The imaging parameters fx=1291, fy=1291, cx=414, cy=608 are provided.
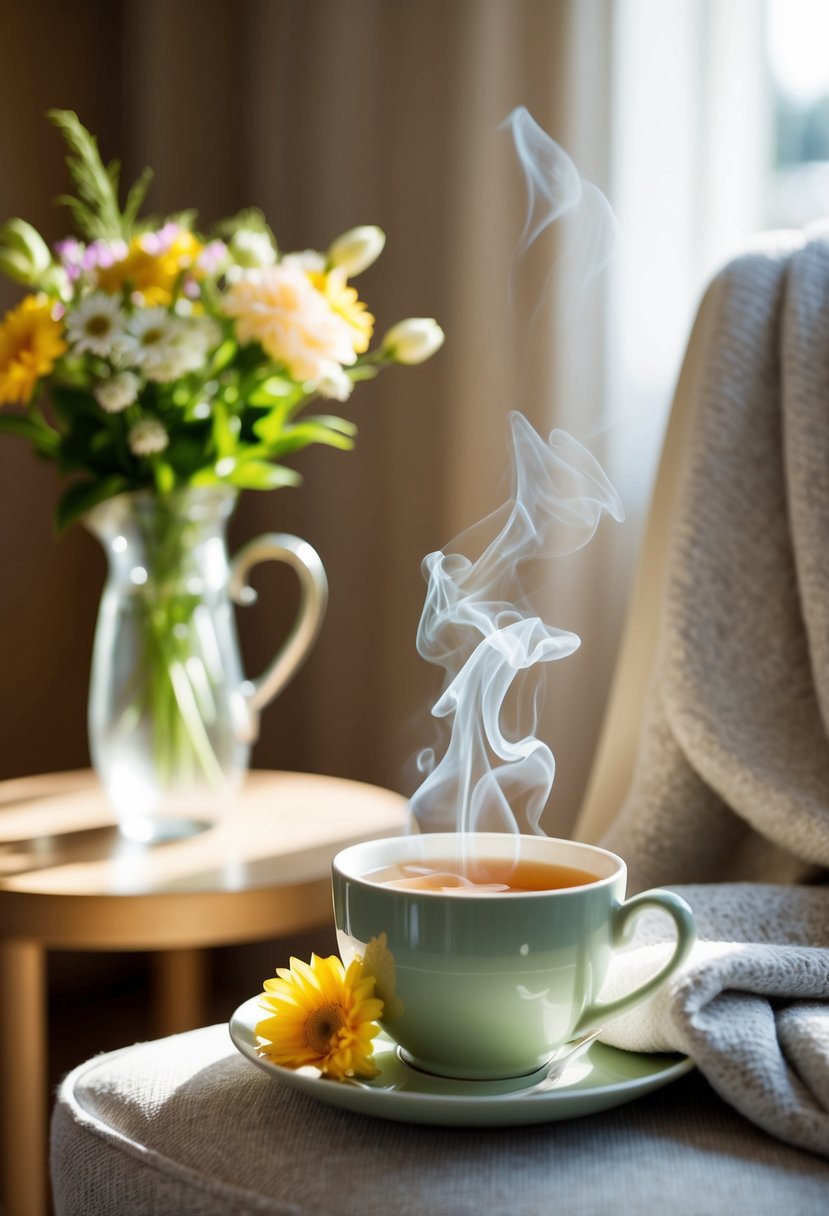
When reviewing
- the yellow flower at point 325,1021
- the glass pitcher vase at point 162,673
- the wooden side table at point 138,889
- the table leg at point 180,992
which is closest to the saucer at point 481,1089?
the yellow flower at point 325,1021

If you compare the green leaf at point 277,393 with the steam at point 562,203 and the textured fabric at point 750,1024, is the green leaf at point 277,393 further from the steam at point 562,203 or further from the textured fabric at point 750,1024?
the textured fabric at point 750,1024

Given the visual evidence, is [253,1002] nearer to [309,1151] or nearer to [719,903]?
[309,1151]

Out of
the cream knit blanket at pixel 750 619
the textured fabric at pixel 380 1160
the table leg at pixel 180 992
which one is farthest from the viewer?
the table leg at pixel 180 992

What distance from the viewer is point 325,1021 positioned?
488 millimetres

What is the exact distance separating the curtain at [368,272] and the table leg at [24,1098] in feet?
1.82

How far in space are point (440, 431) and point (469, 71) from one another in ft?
1.26

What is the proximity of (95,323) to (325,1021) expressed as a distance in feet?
2.18

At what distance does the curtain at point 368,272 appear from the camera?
1.31 meters

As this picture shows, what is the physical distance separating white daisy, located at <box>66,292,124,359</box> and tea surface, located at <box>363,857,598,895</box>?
58cm

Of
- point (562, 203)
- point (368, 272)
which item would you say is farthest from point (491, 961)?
point (368, 272)

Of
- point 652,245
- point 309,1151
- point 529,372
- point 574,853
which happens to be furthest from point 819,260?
point 309,1151

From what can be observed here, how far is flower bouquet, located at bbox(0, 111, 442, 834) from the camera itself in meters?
1.00

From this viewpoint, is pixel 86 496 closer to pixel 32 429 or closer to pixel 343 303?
pixel 32 429

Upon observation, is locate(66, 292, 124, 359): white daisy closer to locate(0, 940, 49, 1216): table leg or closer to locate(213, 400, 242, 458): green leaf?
locate(213, 400, 242, 458): green leaf
